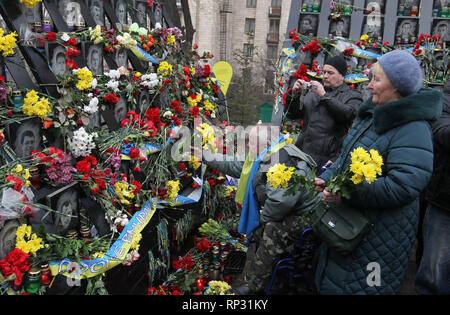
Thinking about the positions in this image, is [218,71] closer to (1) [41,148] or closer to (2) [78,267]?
(1) [41,148]

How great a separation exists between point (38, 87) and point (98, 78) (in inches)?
23.3

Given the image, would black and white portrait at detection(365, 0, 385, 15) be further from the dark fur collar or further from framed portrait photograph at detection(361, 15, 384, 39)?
the dark fur collar

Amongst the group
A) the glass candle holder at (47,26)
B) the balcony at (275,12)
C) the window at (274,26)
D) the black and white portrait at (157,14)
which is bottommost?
the glass candle holder at (47,26)

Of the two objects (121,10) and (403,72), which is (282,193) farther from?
(121,10)

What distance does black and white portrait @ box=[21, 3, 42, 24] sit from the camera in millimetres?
2168

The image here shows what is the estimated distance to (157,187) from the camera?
113 inches

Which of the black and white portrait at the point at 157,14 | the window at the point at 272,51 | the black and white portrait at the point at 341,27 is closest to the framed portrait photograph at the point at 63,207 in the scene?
the black and white portrait at the point at 157,14

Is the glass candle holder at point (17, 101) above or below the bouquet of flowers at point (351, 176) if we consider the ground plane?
above

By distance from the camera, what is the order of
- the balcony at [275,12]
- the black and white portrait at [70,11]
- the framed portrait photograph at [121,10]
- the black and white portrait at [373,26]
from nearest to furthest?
the black and white portrait at [70,11] < the framed portrait photograph at [121,10] < the black and white portrait at [373,26] < the balcony at [275,12]

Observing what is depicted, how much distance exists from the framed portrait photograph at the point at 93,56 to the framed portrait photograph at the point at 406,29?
5277 mm

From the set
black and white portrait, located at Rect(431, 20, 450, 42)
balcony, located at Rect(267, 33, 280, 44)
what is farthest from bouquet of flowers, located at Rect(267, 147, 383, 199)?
balcony, located at Rect(267, 33, 280, 44)

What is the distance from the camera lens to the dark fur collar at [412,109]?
1746 millimetres

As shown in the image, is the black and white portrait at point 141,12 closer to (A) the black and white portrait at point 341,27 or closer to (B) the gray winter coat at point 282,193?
(B) the gray winter coat at point 282,193
